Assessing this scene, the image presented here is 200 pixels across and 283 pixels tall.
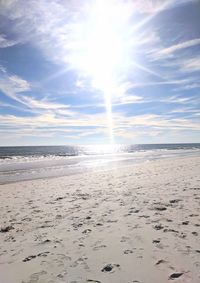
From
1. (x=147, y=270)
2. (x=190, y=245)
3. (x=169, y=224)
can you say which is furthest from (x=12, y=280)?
(x=169, y=224)

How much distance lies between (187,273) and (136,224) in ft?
8.74

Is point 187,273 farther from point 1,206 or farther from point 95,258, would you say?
point 1,206

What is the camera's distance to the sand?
4.96 meters

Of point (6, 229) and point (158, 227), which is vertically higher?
point (158, 227)

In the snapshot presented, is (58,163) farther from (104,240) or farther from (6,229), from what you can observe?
(104,240)

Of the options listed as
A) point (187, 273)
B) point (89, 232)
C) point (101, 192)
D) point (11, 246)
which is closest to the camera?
point (187, 273)

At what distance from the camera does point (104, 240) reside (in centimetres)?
645

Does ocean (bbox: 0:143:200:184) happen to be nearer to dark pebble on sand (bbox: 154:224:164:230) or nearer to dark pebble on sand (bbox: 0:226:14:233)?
dark pebble on sand (bbox: 0:226:14:233)

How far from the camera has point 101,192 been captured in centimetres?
1284

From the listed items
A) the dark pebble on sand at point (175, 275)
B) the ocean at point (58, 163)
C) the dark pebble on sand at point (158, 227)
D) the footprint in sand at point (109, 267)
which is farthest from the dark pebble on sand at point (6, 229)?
the ocean at point (58, 163)

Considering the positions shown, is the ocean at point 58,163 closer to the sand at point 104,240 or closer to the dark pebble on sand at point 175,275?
the sand at point 104,240

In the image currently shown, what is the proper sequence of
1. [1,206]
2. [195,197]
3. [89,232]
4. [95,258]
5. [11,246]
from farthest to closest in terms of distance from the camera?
[1,206]
[195,197]
[89,232]
[11,246]
[95,258]

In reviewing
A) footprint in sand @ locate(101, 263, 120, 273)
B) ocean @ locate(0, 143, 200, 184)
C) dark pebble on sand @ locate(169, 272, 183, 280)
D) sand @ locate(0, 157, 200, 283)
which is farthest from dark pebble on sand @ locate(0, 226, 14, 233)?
ocean @ locate(0, 143, 200, 184)

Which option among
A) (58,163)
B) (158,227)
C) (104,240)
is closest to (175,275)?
(104,240)
